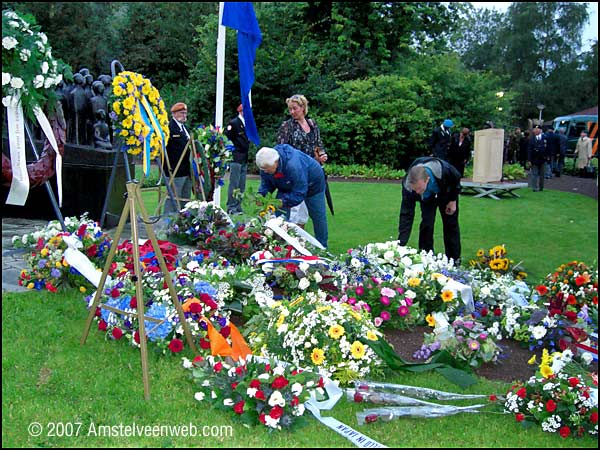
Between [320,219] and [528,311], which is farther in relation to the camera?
[320,219]

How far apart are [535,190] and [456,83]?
21.1 feet

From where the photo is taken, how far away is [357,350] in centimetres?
411

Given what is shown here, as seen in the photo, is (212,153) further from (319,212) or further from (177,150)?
(319,212)

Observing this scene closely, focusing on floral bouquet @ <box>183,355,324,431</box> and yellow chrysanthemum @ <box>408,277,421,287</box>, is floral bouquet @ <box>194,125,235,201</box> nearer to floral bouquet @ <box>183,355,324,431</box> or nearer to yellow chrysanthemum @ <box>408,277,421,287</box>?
yellow chrysanthemum @ <box>408,277,421,287</box>

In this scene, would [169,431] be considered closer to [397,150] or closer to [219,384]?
[219,384]

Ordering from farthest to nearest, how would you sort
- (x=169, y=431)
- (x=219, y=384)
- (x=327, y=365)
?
(x=327, y=365) < (x=219, y=384) < (x=169, y=431)

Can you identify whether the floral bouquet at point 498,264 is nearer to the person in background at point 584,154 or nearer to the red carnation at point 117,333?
the red carnation at point 117,333

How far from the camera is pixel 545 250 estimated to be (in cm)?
892

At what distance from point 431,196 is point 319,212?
1290 millimetres

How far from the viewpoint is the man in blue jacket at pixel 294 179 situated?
6.85 metres

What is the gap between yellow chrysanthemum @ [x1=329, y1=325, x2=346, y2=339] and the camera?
4.14 m

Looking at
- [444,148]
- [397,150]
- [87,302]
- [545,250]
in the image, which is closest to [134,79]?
[87,302]

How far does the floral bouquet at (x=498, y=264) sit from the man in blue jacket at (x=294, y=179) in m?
1.73

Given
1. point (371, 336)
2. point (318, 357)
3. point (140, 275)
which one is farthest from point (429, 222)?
point (140, 275)
